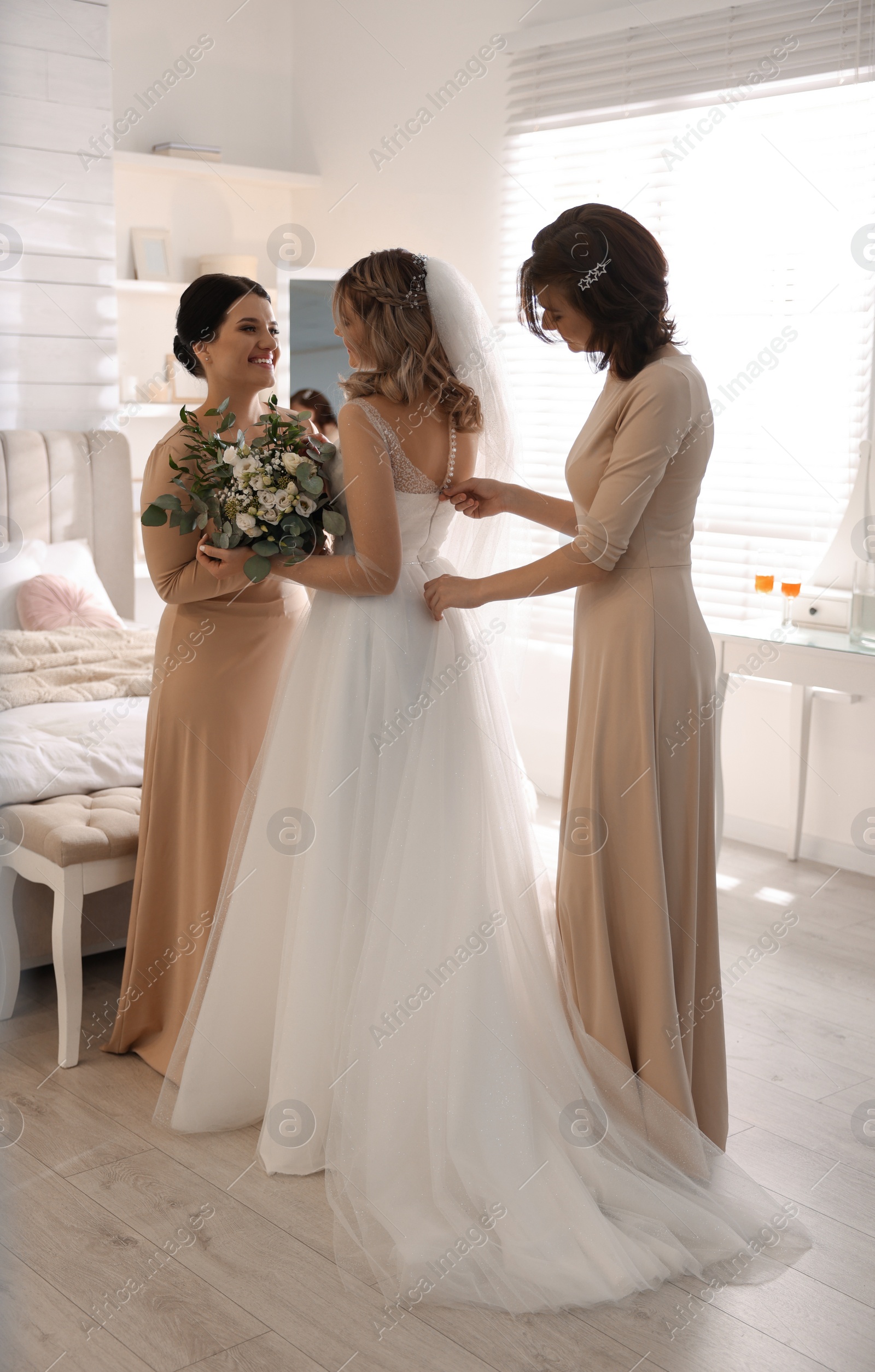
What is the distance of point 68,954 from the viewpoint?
8.45 ft

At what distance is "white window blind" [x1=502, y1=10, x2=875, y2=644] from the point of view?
12.5 feet

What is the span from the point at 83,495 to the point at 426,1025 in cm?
345

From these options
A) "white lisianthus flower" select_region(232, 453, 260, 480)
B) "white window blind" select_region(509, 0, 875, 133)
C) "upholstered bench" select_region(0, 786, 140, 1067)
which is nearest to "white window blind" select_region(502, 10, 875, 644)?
"white window blind" select_region(509, 0, 875, 133)

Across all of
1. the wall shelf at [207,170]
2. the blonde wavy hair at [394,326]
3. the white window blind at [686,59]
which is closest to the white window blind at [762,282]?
the white window blind at [686,59]

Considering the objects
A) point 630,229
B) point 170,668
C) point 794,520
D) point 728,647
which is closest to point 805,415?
point 794,520

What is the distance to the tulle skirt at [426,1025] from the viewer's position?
193 centimetres

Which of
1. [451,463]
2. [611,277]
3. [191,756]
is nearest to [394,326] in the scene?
[451,463]

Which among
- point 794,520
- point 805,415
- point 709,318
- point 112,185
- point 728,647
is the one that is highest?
point 112,185

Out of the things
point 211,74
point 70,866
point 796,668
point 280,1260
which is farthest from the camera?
point 211,74

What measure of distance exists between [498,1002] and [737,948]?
4.91ft

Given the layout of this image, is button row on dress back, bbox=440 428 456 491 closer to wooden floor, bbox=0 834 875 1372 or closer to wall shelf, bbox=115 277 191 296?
wooden floor, bbox=0 834 875 1372

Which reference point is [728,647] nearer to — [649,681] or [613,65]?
[649,681]

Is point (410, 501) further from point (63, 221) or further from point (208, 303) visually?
point (63, 221)

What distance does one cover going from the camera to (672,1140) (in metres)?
2.11
